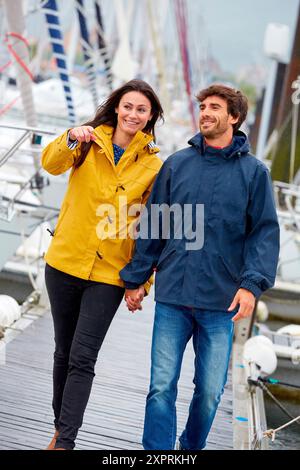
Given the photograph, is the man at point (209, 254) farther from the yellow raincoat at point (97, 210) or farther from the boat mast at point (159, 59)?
the boat mast at point (159, 59)

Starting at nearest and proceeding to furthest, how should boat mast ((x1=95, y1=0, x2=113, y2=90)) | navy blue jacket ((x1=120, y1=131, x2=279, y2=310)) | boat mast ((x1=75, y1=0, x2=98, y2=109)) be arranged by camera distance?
1. navy blue jacket ((x1=120, y1=131, x2=279, y2=310))
2. boat mast ((x1=75, y1=0, x2=98, y2=109))
3. boat mast ((x1=95, y1=0, x2=113, y2=90))

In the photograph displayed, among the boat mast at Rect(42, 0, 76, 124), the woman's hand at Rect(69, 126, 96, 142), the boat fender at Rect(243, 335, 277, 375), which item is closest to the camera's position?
the woman's hand at Rect(69, 126, 96, 142)

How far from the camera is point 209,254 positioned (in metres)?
4.25

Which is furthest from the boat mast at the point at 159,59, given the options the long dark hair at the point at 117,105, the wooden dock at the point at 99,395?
the long dark hair at the point at 117,105

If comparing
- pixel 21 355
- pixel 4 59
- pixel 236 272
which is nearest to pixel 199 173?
pixel 236 272

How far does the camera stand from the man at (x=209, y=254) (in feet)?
14.0

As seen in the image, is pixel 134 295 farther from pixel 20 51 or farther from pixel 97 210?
pixel 20 51

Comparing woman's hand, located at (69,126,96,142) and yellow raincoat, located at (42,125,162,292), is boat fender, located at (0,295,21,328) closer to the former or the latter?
yellow raincoat, located at (42,125,162,292)

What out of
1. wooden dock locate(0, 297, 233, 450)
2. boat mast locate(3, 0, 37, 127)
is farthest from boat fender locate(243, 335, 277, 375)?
boat mast locate(3, 0, 37, 127)

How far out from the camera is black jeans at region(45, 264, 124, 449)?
4207mm

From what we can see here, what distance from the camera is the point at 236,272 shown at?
433cm

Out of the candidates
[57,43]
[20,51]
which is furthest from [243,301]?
[57,43]
